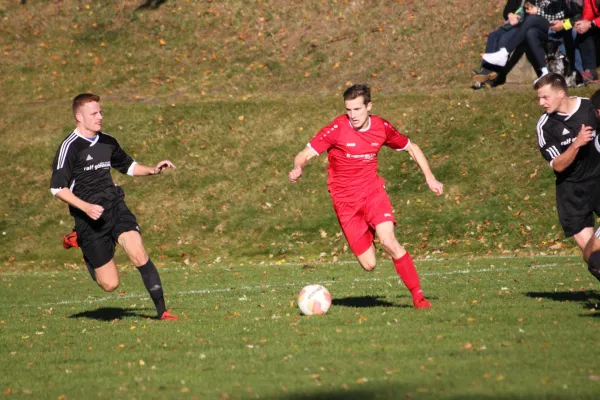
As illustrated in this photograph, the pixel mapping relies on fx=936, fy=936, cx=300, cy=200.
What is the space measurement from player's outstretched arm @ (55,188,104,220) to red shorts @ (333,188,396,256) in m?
2.82

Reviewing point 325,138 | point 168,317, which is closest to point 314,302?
point 168,317

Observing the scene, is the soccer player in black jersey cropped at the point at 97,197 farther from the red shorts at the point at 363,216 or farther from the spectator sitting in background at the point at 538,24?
the spectator sitting in background at the point at 538,24

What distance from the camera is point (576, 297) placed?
440 inches

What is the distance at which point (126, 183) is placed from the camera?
2352 cm

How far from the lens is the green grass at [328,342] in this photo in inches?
278

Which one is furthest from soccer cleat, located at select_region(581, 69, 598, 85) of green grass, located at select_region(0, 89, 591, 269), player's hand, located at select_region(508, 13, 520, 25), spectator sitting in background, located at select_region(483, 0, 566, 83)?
player's hand, located at select_region(508, 13, 520, 25)

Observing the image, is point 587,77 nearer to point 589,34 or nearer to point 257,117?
point 589,34

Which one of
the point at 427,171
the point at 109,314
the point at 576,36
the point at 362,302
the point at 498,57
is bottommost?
the point at 362,302

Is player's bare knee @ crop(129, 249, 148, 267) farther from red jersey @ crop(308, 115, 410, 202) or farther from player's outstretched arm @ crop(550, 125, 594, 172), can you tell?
player's outstretched arm @ crop(550, 125, 594, 172)

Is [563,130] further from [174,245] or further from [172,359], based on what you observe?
[174,245]

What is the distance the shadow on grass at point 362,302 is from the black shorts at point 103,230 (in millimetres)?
2755

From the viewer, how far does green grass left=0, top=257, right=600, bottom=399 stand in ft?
23.1

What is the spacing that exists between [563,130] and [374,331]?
3211 mm

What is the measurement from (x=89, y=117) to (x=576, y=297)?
20.3ft
